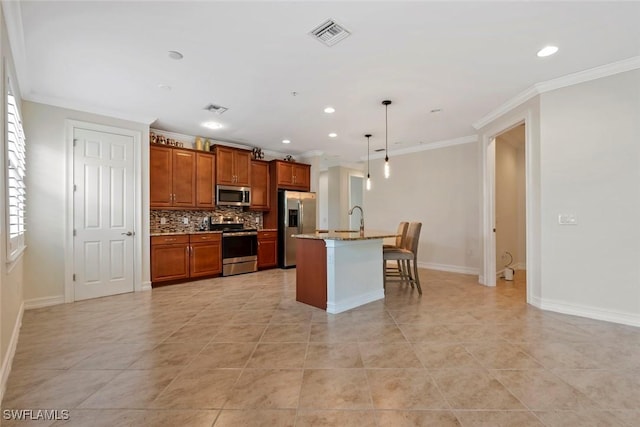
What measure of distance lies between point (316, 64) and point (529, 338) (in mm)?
3188

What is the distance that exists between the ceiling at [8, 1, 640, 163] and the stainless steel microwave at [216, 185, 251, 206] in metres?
1.49

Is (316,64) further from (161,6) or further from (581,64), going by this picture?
(581,64)

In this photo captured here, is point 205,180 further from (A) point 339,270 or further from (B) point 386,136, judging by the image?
(B) point 386,136

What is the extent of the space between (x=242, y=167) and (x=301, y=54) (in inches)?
133

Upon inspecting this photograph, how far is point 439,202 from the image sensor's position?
592 centimetres

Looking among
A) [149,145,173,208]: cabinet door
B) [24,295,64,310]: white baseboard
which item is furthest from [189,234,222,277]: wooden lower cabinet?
[24,295,64,310]: white baseboard

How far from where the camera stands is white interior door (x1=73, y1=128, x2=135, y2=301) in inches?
151

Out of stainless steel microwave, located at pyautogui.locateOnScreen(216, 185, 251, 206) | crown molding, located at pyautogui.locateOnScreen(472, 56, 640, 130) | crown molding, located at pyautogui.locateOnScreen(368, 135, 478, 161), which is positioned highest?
crown molding, located at pyautogui.locateOnScreen(472, 56, 640, 130)

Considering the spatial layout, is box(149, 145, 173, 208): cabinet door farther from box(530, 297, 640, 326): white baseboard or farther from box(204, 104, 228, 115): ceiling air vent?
box(530, 297, 640, 326): white baseboard

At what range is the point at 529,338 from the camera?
2.58 metres

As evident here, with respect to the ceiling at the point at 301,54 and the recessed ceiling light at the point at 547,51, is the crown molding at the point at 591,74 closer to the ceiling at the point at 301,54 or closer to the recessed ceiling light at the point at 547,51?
the ceiling at the point at 301,54

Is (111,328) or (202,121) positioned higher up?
(202,121)

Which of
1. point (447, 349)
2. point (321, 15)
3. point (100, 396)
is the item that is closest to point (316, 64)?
point (321, 15)

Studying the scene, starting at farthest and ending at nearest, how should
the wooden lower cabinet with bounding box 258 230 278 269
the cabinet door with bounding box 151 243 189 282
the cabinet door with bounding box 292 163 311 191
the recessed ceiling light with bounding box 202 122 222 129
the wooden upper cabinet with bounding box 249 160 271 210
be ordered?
the cabinet door with bounding box 292 163 311 191 < the wooden upper cabinet with bounding box 249 160 271 210 < the wooden lower cabinet with bounding box 258 230 278 269 < the recessed ceiling light with bounding box 202 122 222 129 < the cabinet door with bounding box 151 243 189 282
